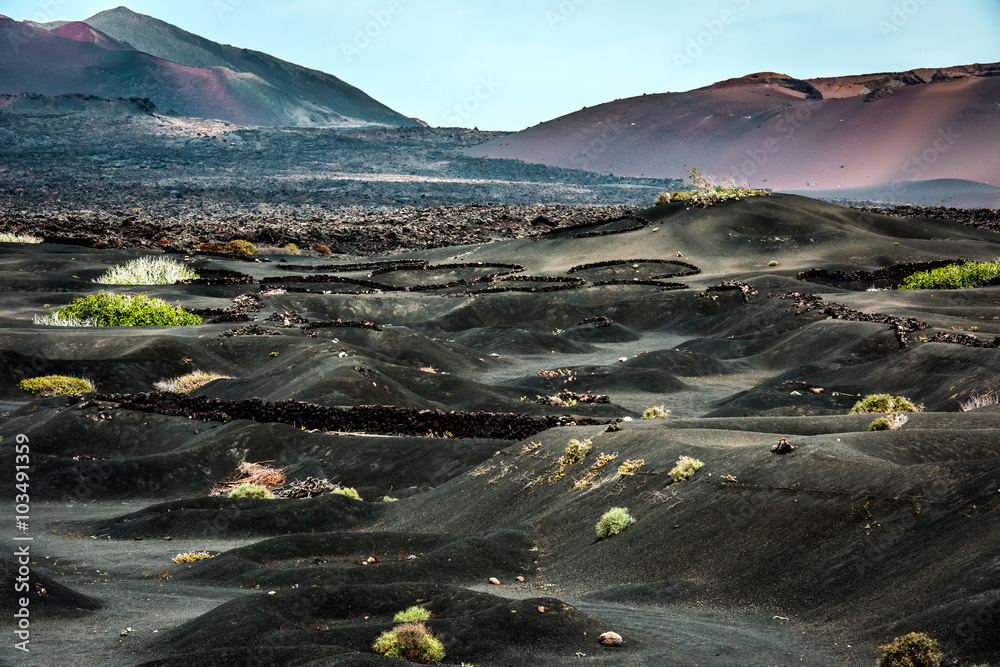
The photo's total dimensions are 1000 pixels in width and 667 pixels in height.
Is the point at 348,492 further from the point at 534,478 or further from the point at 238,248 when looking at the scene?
the point at 238,248

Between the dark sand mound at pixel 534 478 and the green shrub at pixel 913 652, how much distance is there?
289 millimetres

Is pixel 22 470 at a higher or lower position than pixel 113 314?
lower

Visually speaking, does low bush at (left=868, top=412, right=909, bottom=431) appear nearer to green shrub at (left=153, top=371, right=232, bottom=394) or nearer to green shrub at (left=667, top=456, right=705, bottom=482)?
green shrub at (left=667, top=456, right=705, bottom=482)

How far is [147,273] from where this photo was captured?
44.0m

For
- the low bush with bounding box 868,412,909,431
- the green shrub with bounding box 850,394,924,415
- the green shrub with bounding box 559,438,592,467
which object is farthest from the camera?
the green shrub with bounding box 850,394,924,415

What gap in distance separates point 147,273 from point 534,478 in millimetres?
34148

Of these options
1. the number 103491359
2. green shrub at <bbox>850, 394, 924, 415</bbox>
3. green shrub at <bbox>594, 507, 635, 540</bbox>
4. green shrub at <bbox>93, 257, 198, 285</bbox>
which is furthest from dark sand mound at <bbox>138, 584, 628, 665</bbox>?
green shrub at <bbox>93, 257, 198, 285</bbox>

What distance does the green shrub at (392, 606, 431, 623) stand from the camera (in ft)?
27.7

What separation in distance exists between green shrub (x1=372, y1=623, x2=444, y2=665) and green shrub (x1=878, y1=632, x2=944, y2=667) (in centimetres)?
337

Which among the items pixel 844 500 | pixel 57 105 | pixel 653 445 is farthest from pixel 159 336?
pixel 57 105

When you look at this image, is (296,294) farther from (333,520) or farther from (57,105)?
(57,105)

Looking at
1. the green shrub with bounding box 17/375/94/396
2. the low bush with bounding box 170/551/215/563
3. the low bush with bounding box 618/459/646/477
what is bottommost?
the green shrub with bounding box 17/375/94/396

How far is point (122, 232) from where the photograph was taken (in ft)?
217
